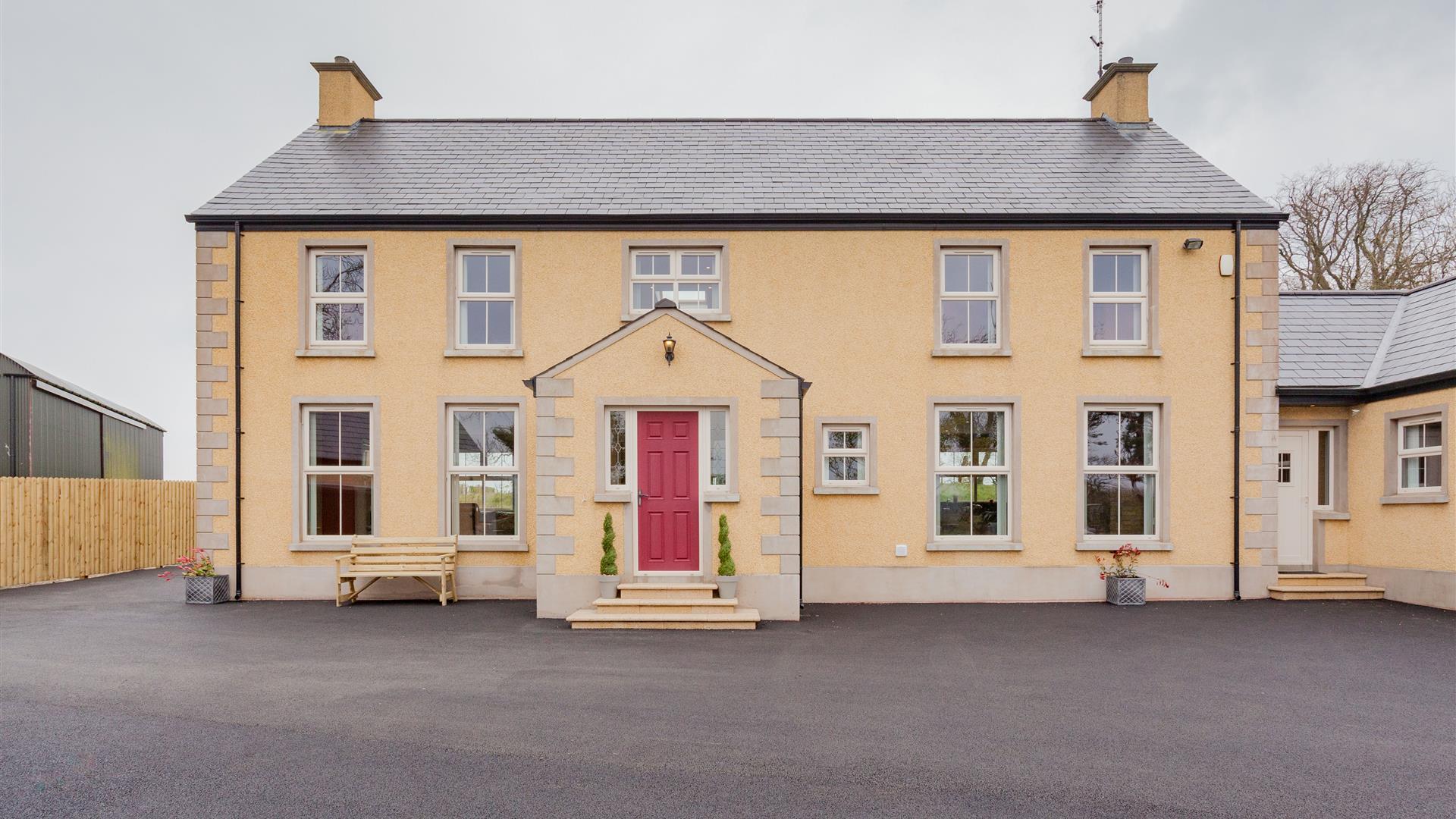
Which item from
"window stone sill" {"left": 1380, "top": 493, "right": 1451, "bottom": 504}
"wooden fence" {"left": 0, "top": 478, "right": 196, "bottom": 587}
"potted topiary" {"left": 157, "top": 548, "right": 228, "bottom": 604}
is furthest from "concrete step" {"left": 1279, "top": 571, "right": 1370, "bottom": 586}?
"wooden fence" {"left": 0, "top": 478, "right": 196, "bottom": 587}

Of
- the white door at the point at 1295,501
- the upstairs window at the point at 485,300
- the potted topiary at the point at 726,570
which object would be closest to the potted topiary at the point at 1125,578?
the white door at the point at 1295,501

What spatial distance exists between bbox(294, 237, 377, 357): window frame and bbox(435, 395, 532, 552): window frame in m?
1.44

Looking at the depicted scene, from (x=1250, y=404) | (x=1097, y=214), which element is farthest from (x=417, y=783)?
(x=1250, y=404)

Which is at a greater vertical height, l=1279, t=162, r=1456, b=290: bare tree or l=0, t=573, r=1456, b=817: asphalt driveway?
l=1279, t=162, r=1456, b=290: bare tree

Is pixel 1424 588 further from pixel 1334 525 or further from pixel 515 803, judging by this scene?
pixel 515 803

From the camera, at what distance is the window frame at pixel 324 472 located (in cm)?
1058

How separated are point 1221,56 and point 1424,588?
152 ft

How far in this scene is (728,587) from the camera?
910 cm

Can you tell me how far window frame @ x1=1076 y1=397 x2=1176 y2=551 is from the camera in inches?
414

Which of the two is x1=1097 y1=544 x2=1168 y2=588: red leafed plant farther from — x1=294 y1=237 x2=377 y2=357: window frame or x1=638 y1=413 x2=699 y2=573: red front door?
x1=294 y1=237 x2=377 y2=357: window frame

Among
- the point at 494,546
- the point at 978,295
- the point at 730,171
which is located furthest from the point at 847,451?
the point at 494,546

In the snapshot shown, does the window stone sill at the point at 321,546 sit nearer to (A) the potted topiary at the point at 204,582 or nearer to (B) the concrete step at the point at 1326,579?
(A) the potted topiary at the point at 204,582

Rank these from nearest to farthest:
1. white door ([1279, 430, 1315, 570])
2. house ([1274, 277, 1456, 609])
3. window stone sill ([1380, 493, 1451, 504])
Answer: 1. window stone sill ([1380, 493, 1451, 504])
2. house ([1274, 277, 1456, 609])
3. white door ([1279, 430, 1315, 570])

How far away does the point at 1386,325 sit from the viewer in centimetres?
1197
